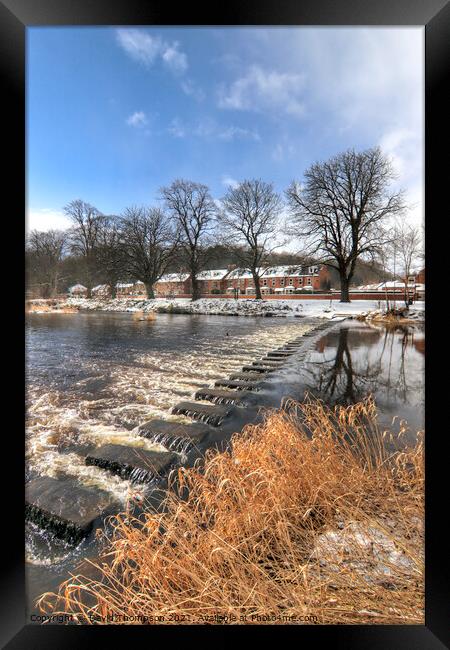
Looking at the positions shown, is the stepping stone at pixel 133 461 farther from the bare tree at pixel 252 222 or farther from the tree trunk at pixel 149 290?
the bare tree at pixel 252 222

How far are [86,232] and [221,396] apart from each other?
174 centimetres

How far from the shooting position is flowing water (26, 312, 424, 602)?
5.40 ft

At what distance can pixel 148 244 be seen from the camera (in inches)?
90.0

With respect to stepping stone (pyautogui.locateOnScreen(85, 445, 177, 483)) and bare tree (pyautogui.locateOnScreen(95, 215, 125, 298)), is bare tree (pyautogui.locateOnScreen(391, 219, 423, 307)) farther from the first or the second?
bare tree (pyautogui.locateOnScreen(95, 215, 125, 298))

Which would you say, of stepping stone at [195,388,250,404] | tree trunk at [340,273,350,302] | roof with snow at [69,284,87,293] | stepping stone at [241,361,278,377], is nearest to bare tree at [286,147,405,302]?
tree trunk at [340,273,350,302]

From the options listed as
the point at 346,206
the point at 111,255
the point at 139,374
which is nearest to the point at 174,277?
the point at 111,255

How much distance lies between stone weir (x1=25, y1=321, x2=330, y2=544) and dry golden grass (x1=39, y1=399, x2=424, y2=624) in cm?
20

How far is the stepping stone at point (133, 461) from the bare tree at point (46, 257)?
46.7 inches

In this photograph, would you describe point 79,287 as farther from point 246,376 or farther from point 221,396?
point 246,376

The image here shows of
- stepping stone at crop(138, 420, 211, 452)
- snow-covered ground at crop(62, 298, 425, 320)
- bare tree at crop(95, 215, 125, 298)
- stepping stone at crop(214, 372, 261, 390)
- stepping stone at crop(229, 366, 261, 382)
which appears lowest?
stepping stone at crop(138, 420, 211, 452)

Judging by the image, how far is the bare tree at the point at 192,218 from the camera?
6.68 ft
